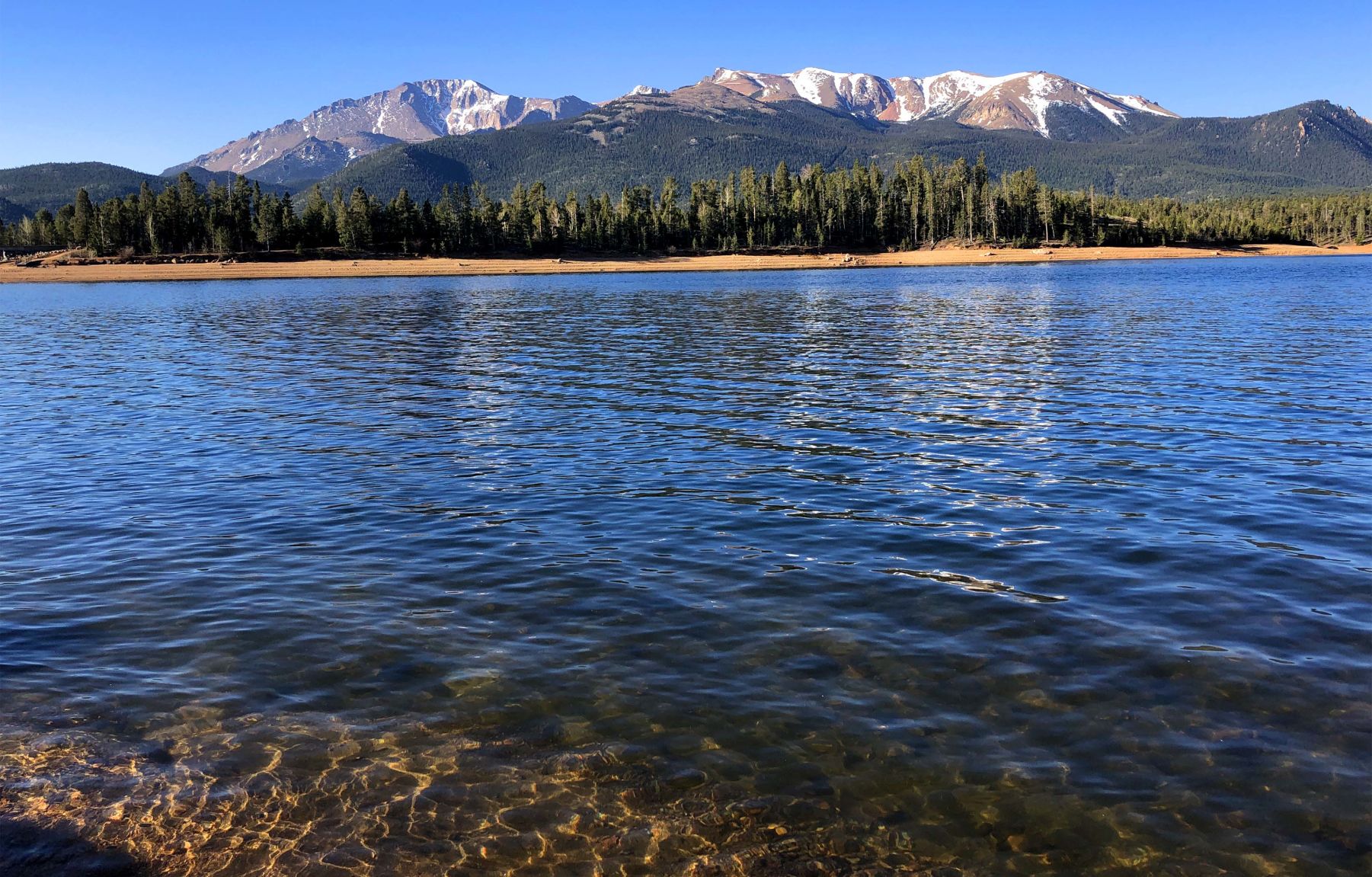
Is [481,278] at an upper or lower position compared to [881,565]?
upper

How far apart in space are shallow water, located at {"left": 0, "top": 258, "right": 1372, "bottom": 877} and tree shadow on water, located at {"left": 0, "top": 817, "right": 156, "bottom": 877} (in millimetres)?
47

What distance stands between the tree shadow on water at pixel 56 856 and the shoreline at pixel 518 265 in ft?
519

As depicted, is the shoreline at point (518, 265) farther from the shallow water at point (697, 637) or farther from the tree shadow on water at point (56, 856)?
the tree shadow on water at point (56, 856)

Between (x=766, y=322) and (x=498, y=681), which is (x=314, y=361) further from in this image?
(x=498, y=681)

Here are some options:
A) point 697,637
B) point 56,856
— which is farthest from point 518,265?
point 56,856

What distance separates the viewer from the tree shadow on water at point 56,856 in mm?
7371

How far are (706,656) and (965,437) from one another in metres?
14.5

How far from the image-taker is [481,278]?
150875 millimetres

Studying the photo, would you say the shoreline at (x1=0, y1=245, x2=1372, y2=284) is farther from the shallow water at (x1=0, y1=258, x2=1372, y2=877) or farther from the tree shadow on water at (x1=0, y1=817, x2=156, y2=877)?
the tree shadow on water at (x1=0, y1=817, x2=156, y2=877)

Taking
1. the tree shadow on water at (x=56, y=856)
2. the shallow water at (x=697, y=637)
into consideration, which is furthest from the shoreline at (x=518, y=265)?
the tree shadow on water at (x=56, y=856)

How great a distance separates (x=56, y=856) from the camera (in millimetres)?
7535

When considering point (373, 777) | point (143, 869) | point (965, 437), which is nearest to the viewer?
point (143, 869)

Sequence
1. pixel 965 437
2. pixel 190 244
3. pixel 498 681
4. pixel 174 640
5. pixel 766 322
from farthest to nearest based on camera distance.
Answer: pixel 190 244, pixel 766 322, pixel 965 437, pixel 174 640, pixel 498 681

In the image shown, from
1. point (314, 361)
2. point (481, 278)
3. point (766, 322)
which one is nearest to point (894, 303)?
point (766, 322)
